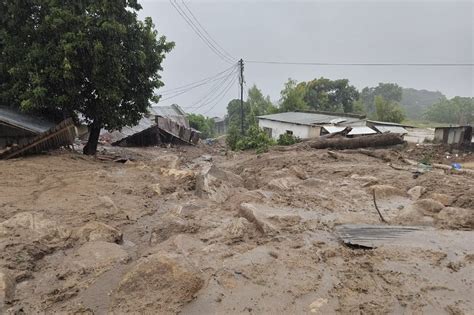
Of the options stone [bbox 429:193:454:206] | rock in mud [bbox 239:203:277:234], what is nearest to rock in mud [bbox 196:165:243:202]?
rock in mud [bbox 239:203:277:234]

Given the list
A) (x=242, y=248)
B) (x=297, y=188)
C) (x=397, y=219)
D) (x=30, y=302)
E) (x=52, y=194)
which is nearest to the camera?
(x=30, y=302)

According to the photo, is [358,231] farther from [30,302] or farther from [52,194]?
[52,194]

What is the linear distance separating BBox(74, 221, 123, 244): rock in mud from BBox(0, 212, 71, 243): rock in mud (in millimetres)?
193

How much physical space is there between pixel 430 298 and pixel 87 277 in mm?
3940

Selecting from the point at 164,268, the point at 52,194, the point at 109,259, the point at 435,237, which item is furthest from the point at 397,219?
the point at 52,194

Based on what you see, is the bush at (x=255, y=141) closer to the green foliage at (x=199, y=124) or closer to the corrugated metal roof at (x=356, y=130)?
the corrugated metal roof at (x=356, y=130)

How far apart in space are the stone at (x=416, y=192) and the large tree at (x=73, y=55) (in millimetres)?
8916

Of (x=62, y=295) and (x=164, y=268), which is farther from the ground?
(x=164, y=268)

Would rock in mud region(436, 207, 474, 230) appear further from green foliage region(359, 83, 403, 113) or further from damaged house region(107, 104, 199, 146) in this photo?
green foliage region(359, 83, 403, 113)

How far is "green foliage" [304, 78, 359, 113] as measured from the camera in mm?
39281

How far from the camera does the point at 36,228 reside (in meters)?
5.18

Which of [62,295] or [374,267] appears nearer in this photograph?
[62,295]

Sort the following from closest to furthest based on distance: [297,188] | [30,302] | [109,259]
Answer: [30,302]
[109,259]
[297,188]

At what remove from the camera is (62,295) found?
3893mm
